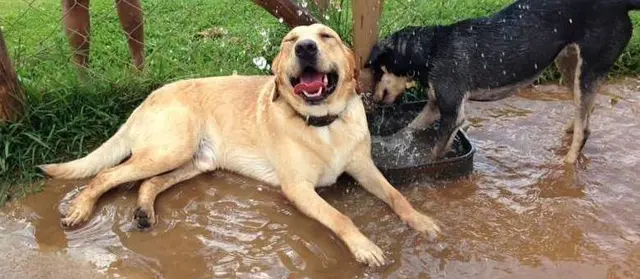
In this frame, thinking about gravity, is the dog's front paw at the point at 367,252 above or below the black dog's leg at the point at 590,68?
below

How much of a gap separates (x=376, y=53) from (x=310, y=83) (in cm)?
82

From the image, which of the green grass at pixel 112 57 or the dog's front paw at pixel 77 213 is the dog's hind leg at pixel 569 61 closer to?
the green grass at pixel 112 57

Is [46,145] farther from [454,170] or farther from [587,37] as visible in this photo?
[587,37]

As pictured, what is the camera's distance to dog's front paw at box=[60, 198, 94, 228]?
3432 mm

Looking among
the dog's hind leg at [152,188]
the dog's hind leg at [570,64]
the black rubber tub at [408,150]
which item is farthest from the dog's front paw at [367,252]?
the dog's hind leg at [570,64]

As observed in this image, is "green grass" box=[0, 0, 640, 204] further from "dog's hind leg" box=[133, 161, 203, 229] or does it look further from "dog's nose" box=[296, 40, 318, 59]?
"dog's nose" box=[296, 40, 318, 59]

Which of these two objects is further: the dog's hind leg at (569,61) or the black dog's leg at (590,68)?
the dog's hind leg at (569,61)

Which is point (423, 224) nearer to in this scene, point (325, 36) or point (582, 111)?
point (325, 36)

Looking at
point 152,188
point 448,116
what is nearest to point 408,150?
point 448,116

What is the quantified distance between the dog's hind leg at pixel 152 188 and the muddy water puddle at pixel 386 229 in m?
0.06

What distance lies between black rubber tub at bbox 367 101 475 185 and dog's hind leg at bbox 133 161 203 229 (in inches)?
47.8

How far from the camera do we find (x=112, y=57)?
5473 millimetres

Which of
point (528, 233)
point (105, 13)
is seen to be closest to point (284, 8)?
point (528, 233)

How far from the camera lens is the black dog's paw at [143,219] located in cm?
341
